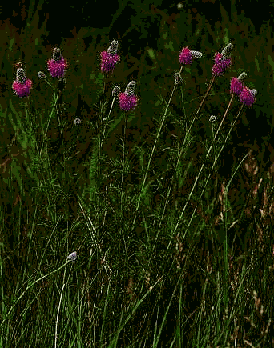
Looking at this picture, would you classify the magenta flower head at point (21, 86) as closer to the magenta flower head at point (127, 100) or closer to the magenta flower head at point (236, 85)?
the magenta flower head at point (127, 100)

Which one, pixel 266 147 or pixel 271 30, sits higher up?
pixel 271 30

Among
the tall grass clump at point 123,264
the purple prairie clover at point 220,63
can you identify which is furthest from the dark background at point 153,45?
the purple prairie clover at point 220,63

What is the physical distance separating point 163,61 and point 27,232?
136 centimetres

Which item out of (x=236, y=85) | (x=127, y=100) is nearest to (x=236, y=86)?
(x=236, y=85)

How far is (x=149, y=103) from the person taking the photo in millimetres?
3012

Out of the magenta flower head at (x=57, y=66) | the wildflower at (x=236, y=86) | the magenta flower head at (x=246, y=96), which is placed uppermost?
the magenta flower head at (x=57, y=66)

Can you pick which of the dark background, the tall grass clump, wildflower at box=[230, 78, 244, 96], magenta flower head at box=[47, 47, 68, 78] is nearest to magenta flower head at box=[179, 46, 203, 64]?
the tall grass clump

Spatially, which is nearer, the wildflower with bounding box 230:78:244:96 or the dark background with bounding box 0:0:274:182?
the wildflower with bounding box 230:78:244:96

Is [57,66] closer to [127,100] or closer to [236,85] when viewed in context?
[127,100]

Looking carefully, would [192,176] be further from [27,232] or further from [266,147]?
[27,232]

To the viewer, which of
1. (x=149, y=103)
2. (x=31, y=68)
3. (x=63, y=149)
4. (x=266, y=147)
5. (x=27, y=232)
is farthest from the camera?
(x=31, y=68)

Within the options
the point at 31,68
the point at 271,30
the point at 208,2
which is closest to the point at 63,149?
the point at 31,68

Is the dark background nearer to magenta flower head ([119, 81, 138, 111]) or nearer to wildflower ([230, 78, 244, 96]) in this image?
wildflower ([230, 78, 244, 96])

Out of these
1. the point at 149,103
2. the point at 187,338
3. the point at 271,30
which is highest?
the point at 271,30
